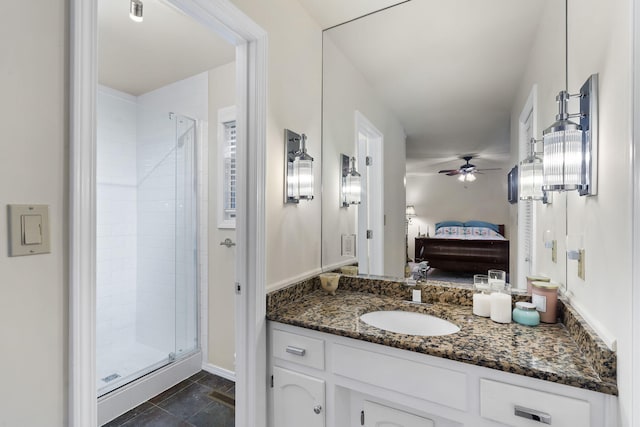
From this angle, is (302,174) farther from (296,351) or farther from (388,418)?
(388,418)

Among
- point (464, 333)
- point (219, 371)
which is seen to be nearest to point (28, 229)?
point (464, 333)

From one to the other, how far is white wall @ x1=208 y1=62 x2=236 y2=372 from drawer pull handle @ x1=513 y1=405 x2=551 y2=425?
1885mm

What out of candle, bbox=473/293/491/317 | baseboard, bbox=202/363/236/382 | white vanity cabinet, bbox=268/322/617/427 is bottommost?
baseboard, bbox=202/363/236/382

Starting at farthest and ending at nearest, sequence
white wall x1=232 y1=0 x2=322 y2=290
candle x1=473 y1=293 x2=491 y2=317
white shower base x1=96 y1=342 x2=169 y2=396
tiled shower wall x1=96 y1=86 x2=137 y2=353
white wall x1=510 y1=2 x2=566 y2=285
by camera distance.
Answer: tiled shower wall x1=96 y1=86 x2=137 y2=353 → white shower base x1=96 y1=342 x2=169 y2=396 → white wall x1=232 y1=0 x2=322 y2=290 → candle x1=473 y1=293 x2=491 y2=317 → white wall x1=510 y1=2 x2=566 y2=285

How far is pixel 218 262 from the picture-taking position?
239 centimetres

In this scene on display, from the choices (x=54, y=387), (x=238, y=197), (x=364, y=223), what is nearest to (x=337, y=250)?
(x=364, y=223)

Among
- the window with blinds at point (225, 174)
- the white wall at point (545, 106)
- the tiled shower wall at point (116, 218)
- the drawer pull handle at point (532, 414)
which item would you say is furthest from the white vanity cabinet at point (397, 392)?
the tiled shower wall at point (116, 218)

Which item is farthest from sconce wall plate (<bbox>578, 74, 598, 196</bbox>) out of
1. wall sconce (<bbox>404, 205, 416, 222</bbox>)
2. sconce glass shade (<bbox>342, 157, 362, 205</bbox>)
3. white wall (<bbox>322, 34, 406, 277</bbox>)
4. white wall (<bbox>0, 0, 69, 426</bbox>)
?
white wall (<bbox>0, 0, 69, 426</bbox>)

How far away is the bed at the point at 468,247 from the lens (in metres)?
1.48

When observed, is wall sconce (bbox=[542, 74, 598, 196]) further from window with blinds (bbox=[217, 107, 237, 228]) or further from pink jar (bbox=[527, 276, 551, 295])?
window with blinds (bbox=[217, 107, 237, 228])

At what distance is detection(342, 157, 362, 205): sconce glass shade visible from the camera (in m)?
1.97

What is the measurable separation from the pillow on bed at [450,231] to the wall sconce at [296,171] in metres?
0.71

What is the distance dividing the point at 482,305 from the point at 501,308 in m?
0.09

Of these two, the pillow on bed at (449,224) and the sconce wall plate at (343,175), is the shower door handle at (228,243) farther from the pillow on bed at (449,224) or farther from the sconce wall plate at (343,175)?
the pillow on bed at (449,224)
